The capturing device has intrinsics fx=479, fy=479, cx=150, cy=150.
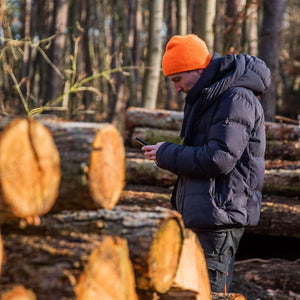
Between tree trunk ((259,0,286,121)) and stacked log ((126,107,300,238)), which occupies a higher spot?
tree trunk ((259,0,286,121))

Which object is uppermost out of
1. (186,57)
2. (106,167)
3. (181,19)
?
(181,19)

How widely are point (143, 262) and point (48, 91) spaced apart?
29.9 feet

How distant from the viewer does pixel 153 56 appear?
33.5ft

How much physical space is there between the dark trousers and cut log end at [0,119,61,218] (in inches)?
48.9

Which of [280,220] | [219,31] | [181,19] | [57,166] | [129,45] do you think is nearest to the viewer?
[57,166]

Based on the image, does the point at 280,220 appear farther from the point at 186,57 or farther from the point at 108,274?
the point at 108,274

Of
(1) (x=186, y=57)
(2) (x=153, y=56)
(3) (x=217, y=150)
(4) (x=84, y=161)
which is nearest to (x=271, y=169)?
(1) (x=186, y=57)

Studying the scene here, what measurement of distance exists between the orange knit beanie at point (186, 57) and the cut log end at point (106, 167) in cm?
93

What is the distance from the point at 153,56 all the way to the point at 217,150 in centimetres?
759

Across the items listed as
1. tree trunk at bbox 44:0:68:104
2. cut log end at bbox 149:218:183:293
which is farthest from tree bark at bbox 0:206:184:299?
tree trunk at bbox 44:0:68:104

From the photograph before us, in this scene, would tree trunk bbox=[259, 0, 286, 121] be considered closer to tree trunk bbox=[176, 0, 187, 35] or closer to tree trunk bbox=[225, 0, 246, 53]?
tree trunk bbox=[225, 0, 246, 53]

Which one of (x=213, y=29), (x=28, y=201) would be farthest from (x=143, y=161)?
(x=28, y=201)

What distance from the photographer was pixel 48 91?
36.0 feet

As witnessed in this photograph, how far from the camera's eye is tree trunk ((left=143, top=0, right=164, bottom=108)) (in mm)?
10227
